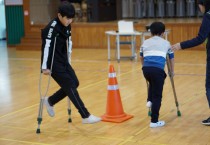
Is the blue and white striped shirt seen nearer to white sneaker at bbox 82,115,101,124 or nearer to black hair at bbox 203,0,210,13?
black hair at bbox 203,0,210,13

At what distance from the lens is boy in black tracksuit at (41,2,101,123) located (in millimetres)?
5324

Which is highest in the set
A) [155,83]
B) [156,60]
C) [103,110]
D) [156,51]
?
[156,51]

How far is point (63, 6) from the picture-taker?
530 centimetres

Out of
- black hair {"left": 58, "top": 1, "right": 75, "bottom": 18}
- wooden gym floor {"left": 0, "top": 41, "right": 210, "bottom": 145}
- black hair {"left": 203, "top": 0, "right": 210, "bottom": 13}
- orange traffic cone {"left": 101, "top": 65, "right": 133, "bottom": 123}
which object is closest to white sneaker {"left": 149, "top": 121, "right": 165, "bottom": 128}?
wooden gym floor {"left": 0, "top": 41, "right": 210, "bottom": 145}

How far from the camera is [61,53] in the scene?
18.0ft

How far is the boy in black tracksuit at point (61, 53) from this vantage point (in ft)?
17.5

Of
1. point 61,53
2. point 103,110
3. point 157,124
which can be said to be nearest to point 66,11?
point 61,53

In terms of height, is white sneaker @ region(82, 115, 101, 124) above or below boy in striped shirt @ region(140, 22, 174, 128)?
below

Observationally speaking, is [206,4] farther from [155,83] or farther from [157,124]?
[157,124]

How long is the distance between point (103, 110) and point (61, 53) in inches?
60.6

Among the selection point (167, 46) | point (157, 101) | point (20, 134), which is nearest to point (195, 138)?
point (157, 101)

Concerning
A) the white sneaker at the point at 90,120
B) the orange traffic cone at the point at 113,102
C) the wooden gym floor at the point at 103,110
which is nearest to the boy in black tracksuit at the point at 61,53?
the white sneaker at the point at 90,120

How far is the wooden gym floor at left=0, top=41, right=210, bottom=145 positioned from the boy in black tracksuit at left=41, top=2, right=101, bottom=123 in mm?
408

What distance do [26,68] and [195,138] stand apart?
6.98 m
